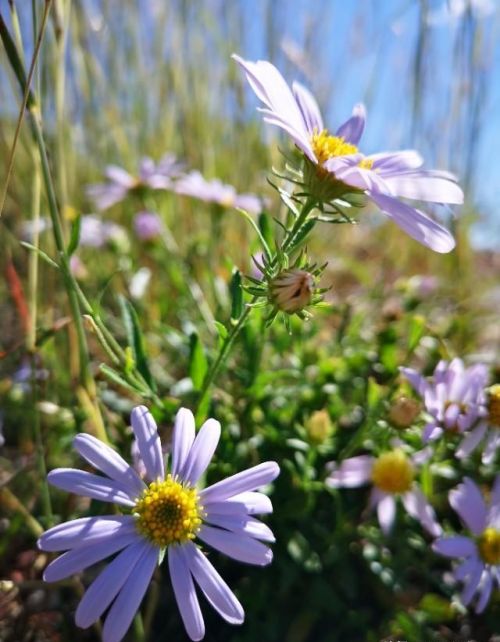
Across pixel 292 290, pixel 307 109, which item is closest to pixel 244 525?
pixel 292 290

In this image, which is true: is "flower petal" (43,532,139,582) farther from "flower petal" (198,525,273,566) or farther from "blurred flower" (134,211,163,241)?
"blurred flower" (134,211,163,241)

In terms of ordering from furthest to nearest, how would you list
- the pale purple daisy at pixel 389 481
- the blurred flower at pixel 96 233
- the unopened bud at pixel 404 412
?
the blurred flower at pixel 96 233
the pale purple daisy at pixel 389 481
the unopened bud at pixel 404 412

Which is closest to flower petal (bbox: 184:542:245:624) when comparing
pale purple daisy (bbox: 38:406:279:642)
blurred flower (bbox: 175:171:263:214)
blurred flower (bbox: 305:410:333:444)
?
pale purple daisy (bbox: 38:406:279:642)

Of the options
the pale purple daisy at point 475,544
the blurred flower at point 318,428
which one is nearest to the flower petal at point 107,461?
the blurred flower at point 318,428

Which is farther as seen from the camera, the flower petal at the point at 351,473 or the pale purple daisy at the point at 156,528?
the flower petal at the point at 351,473

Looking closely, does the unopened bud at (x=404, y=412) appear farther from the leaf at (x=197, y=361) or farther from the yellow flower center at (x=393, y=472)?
the leaf at (x=197, y=361)
